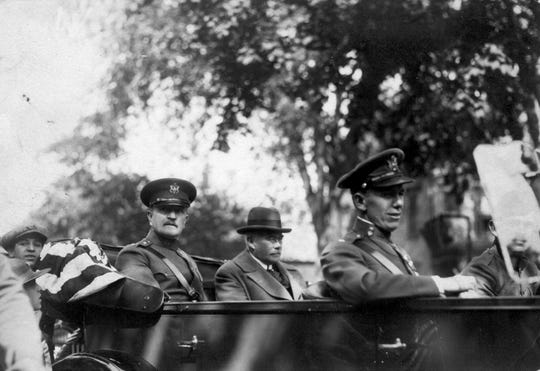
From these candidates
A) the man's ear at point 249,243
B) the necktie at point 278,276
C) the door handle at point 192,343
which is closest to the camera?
the door handle at point 192,343

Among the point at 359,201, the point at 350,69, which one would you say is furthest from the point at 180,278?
the point at 350,69

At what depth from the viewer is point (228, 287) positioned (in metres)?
4.90

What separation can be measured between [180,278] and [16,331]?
2754 mm

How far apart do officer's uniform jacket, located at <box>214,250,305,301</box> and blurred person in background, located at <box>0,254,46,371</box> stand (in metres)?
2.76

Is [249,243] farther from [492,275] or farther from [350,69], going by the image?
[350,69]

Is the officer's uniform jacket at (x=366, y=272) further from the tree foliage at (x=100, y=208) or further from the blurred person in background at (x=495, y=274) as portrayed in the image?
the tree foliage at (x=100, y=208)

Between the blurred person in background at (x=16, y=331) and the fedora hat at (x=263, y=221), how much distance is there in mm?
3461

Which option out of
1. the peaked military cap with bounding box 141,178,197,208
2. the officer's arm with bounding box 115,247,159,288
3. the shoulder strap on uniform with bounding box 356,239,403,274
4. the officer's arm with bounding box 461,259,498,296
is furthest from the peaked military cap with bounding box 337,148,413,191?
the peaked military cap with bounding box 141,178,197,208

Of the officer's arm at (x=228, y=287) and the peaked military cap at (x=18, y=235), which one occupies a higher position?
the peaked military cap at (x=18, y=235)

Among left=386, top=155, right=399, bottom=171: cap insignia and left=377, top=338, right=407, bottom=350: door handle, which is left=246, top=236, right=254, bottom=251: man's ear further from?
left=377, top=338, right=407, bottom=350: door handle

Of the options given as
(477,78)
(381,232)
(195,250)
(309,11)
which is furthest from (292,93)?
(195,250)

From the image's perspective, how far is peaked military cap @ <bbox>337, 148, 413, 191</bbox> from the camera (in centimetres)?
371

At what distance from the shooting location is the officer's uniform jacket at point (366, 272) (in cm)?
316

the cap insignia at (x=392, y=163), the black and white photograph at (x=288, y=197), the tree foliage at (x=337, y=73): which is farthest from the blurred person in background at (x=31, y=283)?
the tree foliage at (x=337, y=73)
